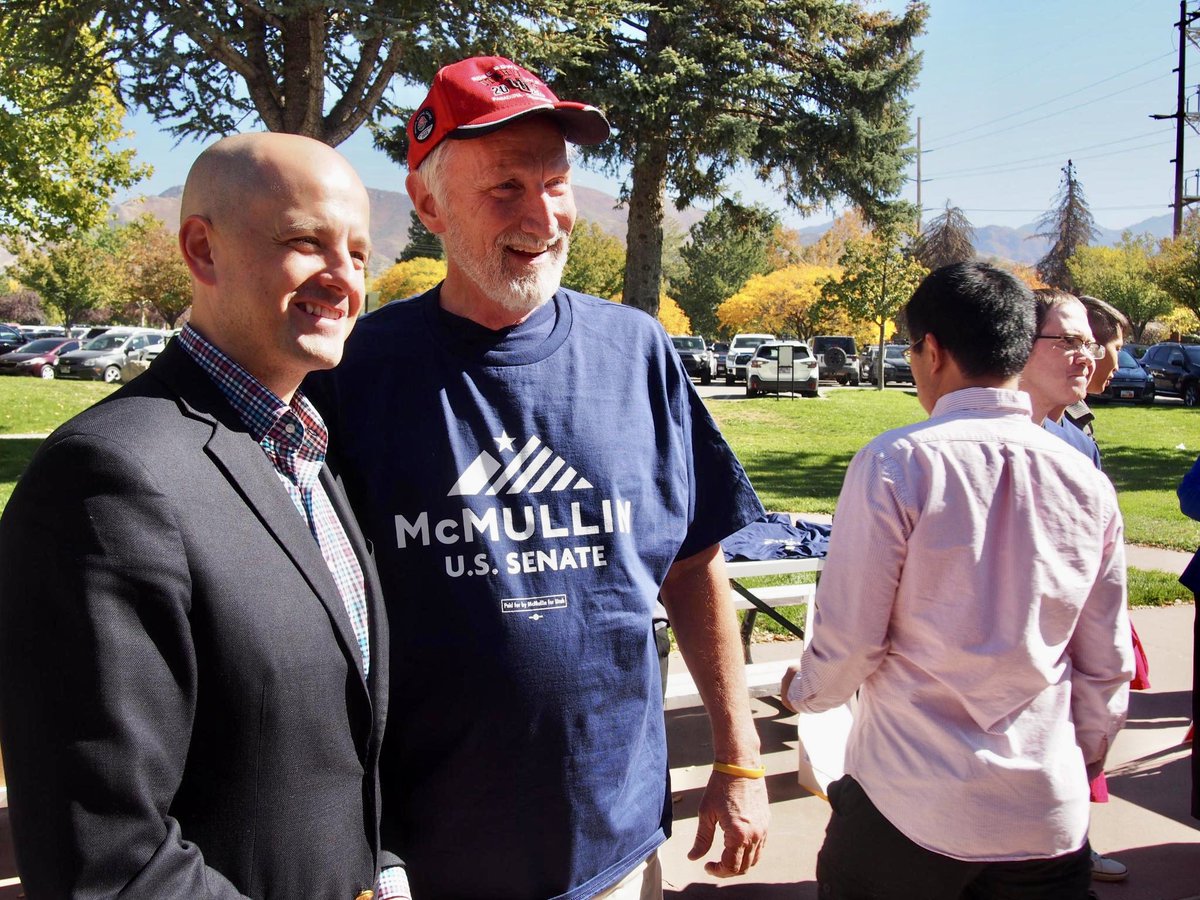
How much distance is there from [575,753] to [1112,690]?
1.23m

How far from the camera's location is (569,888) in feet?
5.85

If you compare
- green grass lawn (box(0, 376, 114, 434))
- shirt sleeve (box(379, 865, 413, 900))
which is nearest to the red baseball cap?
shirt sleeve (box(379, 865, 413, 900))

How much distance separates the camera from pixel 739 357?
1486 inches

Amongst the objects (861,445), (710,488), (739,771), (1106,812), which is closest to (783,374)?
(861,445)

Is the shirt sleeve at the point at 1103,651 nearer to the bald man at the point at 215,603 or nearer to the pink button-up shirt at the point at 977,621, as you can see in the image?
the pink button-up shirt at the point at 977,621

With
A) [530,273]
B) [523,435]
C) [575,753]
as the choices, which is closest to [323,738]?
[575,753]

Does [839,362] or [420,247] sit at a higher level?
[420,247]

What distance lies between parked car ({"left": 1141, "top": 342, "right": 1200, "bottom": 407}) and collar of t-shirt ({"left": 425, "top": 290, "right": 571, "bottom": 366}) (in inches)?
1167

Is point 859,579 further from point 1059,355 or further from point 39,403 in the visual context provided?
point 39,403

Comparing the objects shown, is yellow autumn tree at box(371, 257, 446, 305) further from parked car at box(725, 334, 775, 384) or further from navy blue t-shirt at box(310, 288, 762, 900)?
navy blue t-shirt at box(310, 288, 762, 900)

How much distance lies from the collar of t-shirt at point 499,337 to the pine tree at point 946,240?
221 feet

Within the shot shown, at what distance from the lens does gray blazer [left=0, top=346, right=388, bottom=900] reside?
1.12 m

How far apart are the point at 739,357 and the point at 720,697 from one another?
36.2 metres

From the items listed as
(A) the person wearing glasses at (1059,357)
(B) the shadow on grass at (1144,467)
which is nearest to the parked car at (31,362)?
(B) the shadow on grass at (1144,467)
